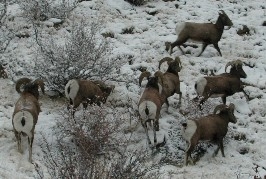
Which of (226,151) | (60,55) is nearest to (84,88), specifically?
(60,55)

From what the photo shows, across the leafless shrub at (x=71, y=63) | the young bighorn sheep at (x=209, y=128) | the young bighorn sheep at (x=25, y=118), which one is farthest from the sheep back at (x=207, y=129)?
the leafless shrub at (x=71, y=63)

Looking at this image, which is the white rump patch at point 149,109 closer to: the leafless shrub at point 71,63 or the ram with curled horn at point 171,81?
the ram with curled horn at point 171,81

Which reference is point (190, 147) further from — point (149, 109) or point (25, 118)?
point (25, 118)

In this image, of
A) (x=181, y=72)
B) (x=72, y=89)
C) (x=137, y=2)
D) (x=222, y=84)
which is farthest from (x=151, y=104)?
(x=137, y=2)

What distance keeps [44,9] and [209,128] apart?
695 cm

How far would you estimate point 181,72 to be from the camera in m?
12.1

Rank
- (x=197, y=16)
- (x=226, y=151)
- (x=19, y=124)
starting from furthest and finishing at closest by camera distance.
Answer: (x=197, y=16) → (x=226, y=151) → (x=19, y=124)

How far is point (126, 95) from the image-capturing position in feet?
35.7

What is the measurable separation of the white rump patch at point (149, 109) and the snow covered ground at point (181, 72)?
2.25 ft

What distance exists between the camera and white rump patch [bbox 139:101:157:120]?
9.00m

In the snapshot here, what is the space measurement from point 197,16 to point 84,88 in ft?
21.6

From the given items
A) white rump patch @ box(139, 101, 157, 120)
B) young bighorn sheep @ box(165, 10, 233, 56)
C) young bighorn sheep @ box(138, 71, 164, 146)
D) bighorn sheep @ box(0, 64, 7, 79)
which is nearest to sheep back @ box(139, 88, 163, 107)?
young bighorn sheep @ box(138, 71, 164, 146)

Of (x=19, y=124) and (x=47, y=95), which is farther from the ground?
(x=19, y=124)

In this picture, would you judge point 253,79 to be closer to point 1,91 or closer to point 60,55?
point 60,55
